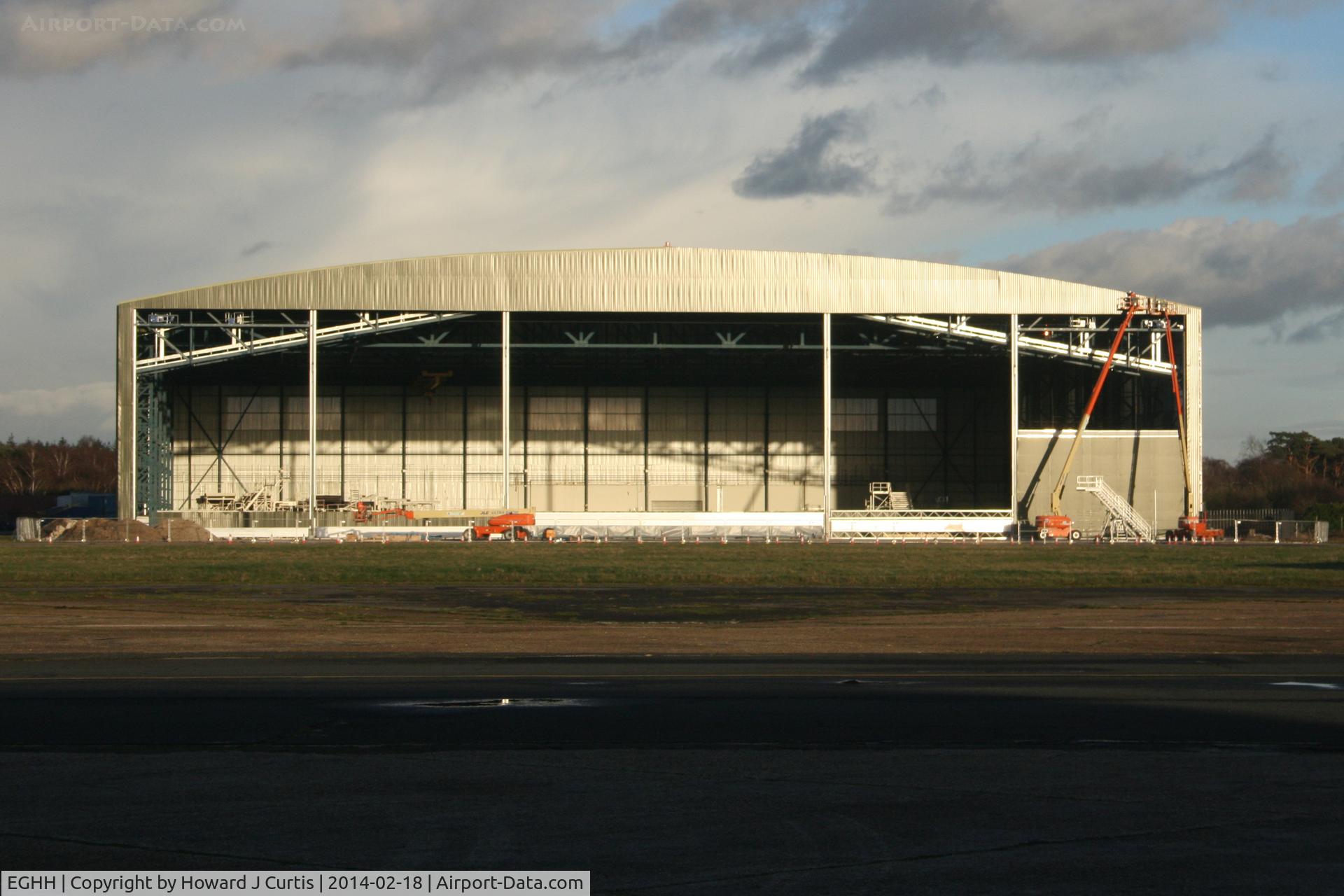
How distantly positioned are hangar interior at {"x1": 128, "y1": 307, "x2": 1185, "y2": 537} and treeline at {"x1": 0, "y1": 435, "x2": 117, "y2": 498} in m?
70.2

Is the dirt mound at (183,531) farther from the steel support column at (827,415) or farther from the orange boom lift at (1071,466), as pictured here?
the orange boom lift at (1071,466)

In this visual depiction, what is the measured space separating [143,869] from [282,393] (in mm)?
79793

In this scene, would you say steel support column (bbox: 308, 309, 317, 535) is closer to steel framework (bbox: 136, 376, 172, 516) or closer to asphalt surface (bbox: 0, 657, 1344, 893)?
steel framework (bbox: 136, 376, 172, 516)

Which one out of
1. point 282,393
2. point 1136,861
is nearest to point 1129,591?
point 1136,861

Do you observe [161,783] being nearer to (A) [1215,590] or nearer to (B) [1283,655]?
(B) [1283,655]

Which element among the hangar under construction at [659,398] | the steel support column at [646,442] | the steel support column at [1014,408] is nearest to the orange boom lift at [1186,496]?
the hangar under construction at [659,398]

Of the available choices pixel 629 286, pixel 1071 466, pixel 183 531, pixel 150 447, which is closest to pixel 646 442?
pixel 629 286

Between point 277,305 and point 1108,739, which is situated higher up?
point 277,305

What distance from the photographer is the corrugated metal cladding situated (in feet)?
228

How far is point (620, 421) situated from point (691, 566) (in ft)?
139

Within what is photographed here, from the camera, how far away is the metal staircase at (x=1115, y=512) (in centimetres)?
7019

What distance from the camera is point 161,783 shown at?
9047 mm

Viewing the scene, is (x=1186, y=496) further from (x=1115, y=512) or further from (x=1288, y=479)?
(x=1288, y=479)

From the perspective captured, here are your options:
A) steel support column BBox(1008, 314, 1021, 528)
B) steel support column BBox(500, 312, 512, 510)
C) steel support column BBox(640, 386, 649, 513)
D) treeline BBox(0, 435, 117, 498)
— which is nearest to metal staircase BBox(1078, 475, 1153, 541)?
steel support column BBox(1008, 314, 1021, 528)
